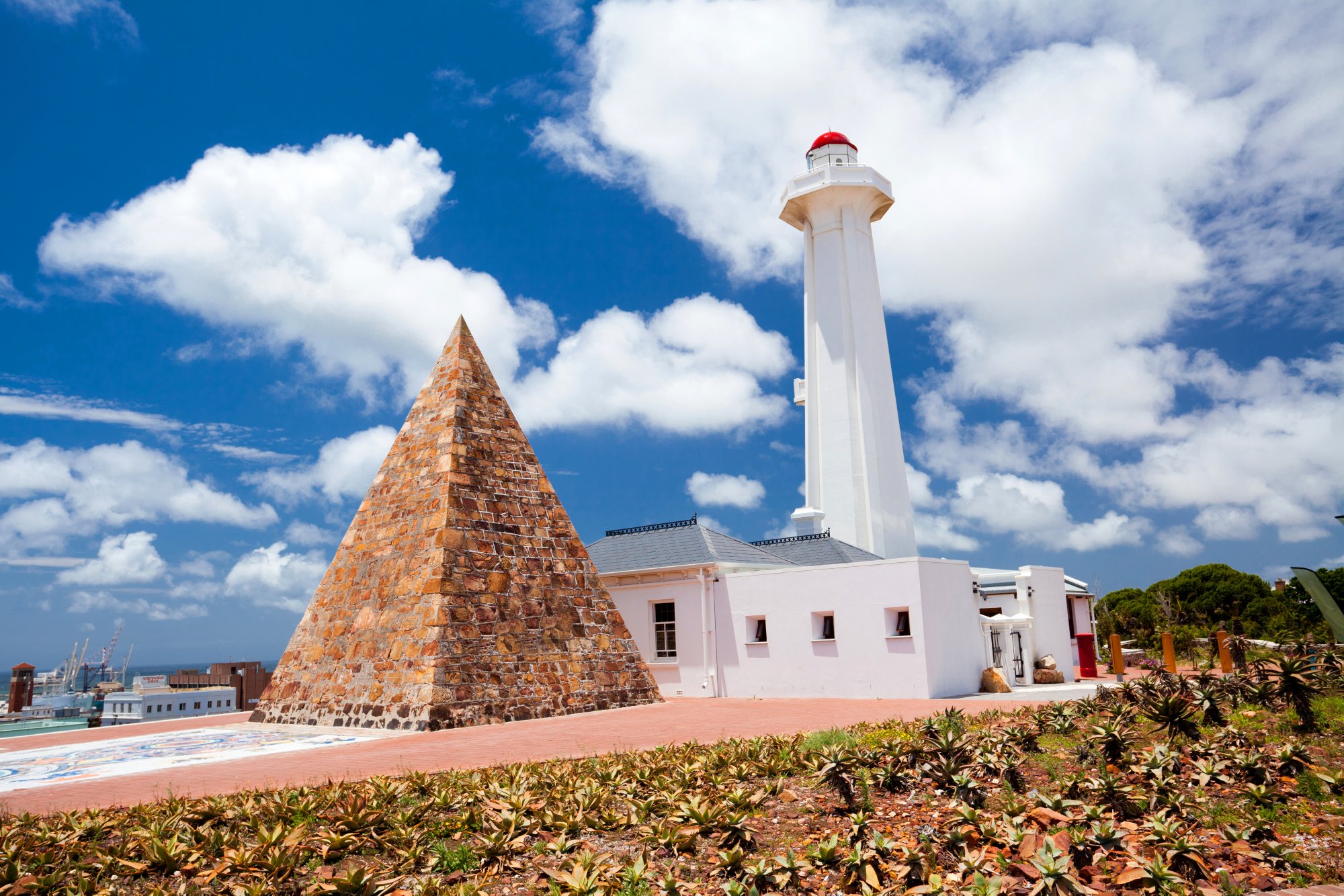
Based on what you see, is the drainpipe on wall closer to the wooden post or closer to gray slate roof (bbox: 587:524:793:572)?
gray slate roof (bbox: 587:524:793:572)

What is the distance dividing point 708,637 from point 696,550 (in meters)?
2.22

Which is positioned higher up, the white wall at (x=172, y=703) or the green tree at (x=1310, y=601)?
the green tree at (x=1310, y=601)

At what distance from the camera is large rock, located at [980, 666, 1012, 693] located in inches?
694

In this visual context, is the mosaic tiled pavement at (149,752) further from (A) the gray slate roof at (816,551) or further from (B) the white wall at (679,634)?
(A) the gray slate roof at (816,551)

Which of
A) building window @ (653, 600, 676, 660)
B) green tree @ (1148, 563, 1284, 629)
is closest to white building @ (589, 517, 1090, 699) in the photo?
building window @ (653, 600, 676, 660)

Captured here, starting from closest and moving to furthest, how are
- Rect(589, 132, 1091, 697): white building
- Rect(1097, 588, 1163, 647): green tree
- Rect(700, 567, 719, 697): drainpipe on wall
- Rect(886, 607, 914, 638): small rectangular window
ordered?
1. Rect(886, 607, 914, 638): small rectangular window
2. Rect(589, 132, 1091, 697): white building
3. Rect(700, 567, 719, 697): drainpipe on wall
4. Rect(1097, 588, 1163, 647): green tree

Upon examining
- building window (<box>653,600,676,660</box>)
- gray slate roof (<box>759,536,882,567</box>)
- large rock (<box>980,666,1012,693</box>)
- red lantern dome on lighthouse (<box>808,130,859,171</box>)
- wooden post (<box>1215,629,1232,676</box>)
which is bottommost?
large rock (<box>980,666,1012,693</box>)

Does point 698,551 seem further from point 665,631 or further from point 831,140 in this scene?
point 831,140

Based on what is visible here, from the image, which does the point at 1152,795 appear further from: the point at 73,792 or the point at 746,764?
the point at 73,792

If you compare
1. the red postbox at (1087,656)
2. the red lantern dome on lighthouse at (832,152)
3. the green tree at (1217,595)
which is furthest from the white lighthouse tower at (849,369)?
the green tree at (1217,595)

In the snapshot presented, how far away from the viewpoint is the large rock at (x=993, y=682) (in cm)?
1762

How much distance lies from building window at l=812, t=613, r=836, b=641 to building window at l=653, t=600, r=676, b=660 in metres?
3.70

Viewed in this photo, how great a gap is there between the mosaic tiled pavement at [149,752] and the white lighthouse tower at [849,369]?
724 inches

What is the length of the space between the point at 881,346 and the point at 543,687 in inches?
754
